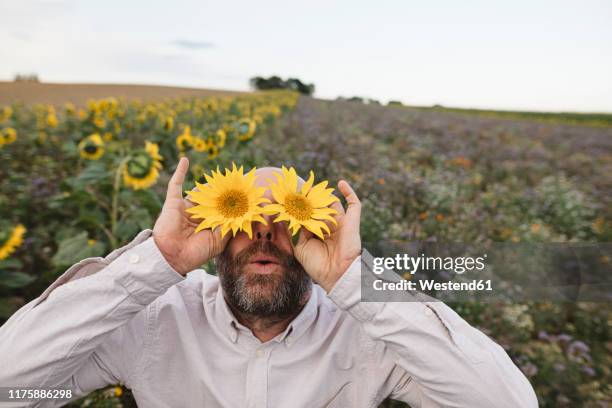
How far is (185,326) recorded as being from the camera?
161cm

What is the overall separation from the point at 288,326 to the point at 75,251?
5.45 feet

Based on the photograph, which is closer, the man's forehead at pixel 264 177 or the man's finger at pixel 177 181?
the man's finger at pixel 177 181

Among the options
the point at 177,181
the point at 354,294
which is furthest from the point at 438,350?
the point at 177,181

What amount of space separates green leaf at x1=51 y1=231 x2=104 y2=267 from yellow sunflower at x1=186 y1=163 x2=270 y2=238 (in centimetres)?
154

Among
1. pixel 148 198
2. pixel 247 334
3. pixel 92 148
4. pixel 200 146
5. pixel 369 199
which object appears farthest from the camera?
pixel 369 199

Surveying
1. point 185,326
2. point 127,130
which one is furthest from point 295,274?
point 127,130

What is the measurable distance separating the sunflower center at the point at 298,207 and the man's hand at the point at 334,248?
9cm

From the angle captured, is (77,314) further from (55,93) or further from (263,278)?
(55,93)

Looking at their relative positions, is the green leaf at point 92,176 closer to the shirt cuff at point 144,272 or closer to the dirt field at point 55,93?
the shirt cuff at point 144,272

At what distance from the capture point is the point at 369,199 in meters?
4.45

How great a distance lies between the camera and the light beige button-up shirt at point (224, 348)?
1.33 m

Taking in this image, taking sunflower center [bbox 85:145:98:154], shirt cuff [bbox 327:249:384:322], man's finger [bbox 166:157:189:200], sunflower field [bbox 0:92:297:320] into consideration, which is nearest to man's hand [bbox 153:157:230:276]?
man's finger [bbox 166:157:189:200]

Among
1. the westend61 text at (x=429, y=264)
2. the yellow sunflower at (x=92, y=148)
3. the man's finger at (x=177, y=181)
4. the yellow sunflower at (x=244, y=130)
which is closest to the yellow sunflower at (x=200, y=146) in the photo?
the yellow sunflower at (x=244, y=130)

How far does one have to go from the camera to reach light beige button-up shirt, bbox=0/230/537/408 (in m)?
1.33
